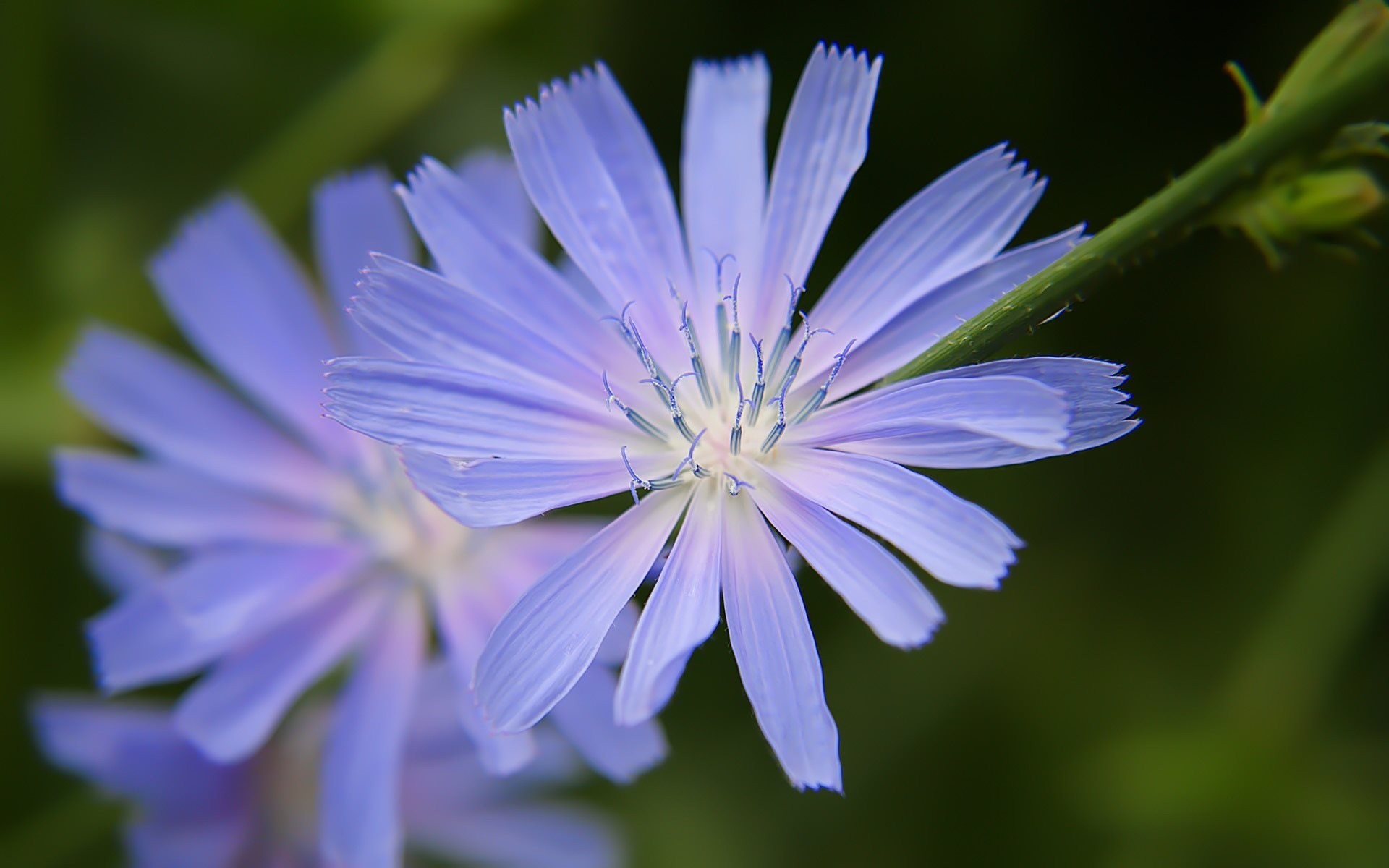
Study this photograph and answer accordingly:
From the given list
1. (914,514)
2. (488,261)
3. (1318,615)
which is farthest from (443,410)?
(1318,615)

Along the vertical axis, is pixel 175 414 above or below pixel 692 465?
above

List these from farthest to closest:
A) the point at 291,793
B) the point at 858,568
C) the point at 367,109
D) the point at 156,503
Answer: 1. the point at 367,109
2. the point at 291,793
3. the point at 156,503
4. the point at 858,568

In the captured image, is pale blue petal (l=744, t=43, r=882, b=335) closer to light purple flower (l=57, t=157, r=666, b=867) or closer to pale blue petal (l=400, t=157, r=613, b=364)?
pale blue petal (l=400, t=157, r=613, b=364)

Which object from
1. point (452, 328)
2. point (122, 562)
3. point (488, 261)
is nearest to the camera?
point (452, 328)

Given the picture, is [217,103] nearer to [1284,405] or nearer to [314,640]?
[314,640]

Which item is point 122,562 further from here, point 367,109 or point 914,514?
point 914,514

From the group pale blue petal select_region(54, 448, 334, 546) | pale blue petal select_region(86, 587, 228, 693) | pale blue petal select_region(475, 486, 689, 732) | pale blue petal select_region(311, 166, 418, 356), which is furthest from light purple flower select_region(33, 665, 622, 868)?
pale blue petal select_region(311, 166, 418, 356)

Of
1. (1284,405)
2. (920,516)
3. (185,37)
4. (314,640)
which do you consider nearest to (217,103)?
(185,37)
